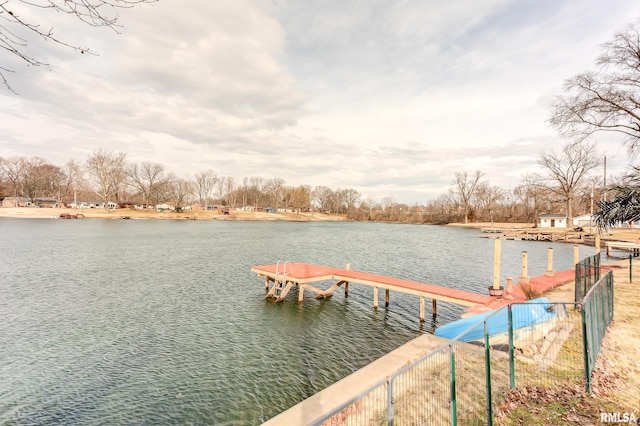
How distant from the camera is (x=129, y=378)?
9.54m

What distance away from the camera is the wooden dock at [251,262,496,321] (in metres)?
14.0

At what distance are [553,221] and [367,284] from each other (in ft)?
255

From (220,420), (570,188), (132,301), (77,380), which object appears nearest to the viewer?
(220,420)

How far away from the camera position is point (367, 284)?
16750 millimetres

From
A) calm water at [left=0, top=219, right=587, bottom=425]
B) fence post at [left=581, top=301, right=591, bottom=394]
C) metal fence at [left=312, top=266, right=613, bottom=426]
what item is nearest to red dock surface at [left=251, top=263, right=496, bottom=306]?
calm water at [left=0, top=219, right=587, bottom=425]

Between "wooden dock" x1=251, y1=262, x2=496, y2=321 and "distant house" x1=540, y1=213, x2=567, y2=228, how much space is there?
73.7 metres

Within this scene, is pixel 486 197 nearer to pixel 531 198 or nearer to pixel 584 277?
pixel 531 198

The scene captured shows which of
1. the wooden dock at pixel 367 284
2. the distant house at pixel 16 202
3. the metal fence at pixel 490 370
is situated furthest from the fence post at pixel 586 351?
the distant house at pixel 16 202

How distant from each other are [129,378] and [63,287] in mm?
14528

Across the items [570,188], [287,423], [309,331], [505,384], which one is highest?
[570,188]

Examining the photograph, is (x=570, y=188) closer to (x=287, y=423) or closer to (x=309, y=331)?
(x=309, y=331)

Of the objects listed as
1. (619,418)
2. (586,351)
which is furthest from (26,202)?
(619,418)

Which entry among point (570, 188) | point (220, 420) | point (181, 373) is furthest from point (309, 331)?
point (570, 188)

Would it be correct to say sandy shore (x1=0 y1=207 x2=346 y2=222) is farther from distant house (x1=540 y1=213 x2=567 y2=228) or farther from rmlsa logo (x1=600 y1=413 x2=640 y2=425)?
rmlsa logo (x1=600 y1=413 x2=640 y2=425)
